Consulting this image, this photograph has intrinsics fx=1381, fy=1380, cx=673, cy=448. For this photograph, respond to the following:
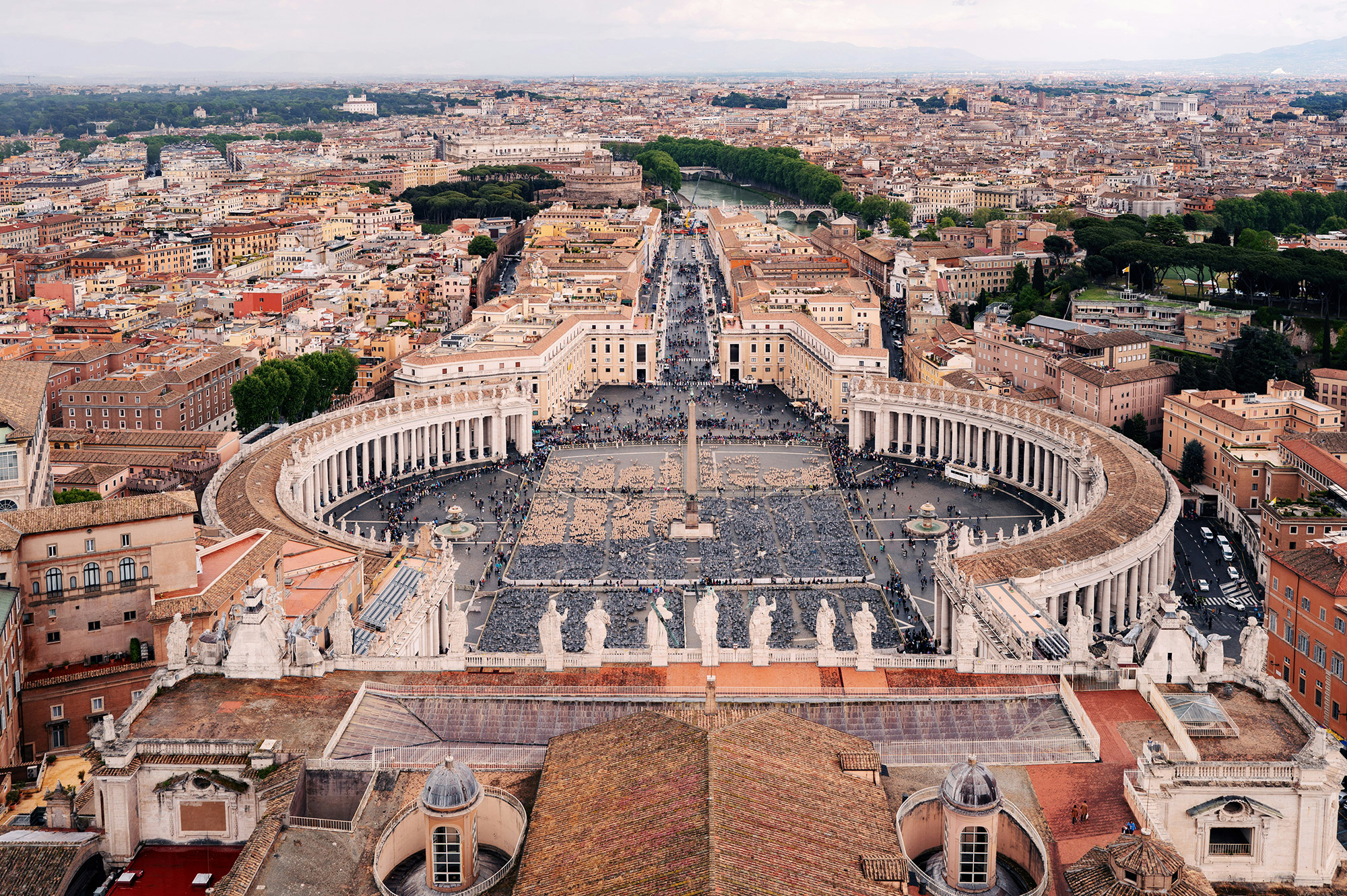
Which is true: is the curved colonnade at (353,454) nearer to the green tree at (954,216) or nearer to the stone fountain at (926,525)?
the stone fountain at (926,525)

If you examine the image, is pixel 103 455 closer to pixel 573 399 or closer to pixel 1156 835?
pixel 573 399

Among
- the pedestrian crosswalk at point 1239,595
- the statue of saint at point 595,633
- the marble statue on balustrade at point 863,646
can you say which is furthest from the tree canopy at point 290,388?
the marble statue on balustrade at point 863,646

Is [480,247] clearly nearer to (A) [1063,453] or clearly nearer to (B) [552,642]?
(A) [1063,453]

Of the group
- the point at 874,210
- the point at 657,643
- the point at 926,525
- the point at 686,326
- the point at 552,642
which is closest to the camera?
the point at 552,642

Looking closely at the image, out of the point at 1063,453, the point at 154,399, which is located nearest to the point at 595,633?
the point at 1063,453

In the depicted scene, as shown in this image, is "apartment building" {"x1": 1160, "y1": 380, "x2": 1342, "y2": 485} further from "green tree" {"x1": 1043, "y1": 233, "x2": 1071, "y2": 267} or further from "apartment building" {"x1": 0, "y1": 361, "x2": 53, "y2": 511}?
"apartment building" {"x1": 0, "y1": 361, "x2": 53, "y2": 511}

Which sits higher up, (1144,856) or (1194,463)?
(1144,856)

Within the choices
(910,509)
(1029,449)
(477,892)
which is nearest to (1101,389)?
(1029,449)
